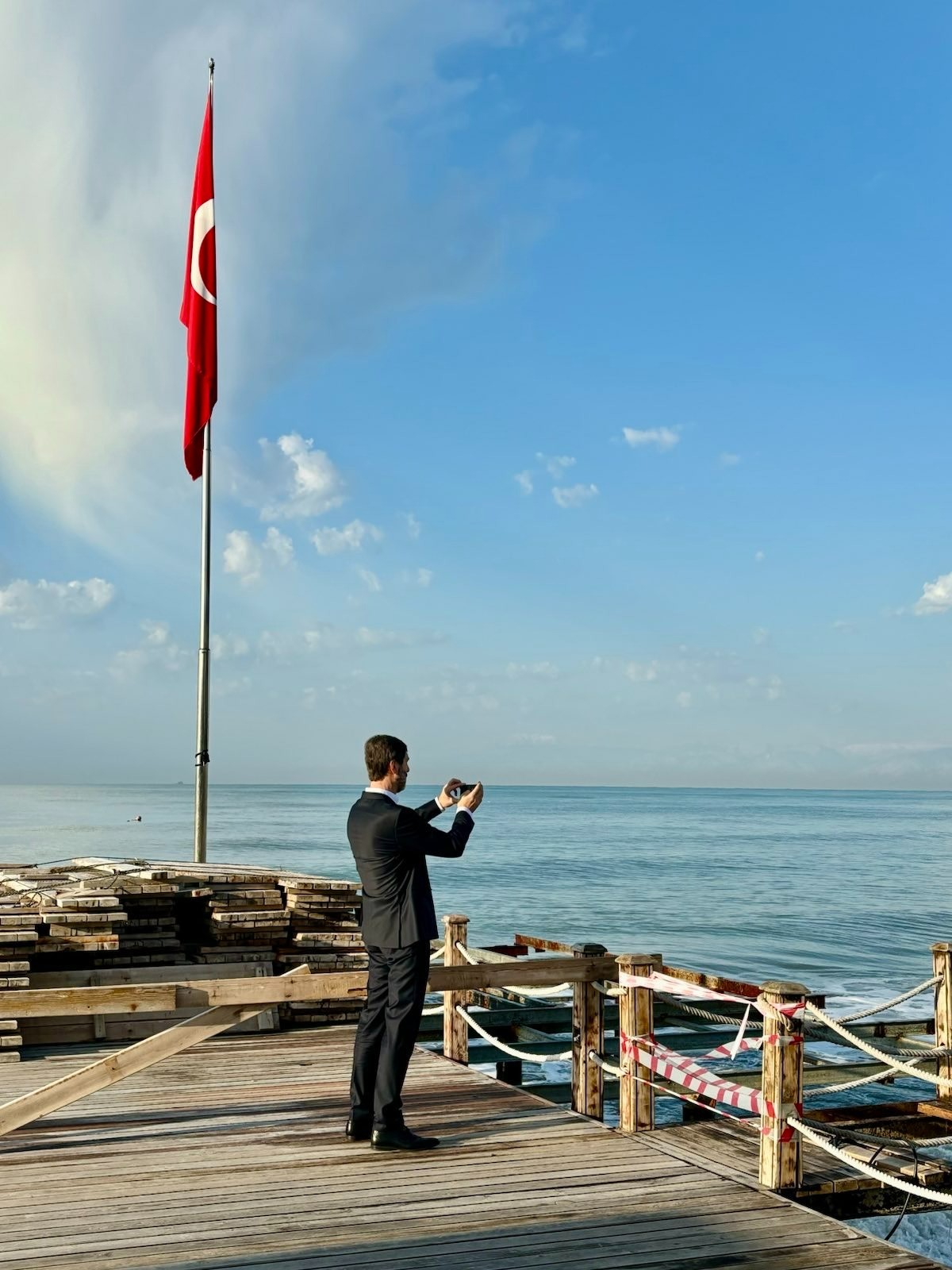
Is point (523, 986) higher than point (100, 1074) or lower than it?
higher

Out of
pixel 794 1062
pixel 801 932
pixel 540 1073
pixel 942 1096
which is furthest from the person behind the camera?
pixel 801 932

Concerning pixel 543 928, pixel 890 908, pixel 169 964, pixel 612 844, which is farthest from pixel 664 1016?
Result: pixel 612 844

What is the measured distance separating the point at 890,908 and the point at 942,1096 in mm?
33730

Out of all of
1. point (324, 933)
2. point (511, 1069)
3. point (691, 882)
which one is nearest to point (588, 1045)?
point (324, 933)

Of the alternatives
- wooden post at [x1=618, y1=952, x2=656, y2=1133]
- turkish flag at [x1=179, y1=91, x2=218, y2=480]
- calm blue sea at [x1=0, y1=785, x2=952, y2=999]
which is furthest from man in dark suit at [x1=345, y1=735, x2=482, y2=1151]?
calm blue sea at [x1=0, y1=785, x2=952, y2=999]

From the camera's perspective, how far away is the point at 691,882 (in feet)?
176

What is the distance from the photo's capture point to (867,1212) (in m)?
7.19

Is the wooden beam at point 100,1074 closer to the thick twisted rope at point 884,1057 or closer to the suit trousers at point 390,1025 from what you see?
the suit trousers at point 390,1025

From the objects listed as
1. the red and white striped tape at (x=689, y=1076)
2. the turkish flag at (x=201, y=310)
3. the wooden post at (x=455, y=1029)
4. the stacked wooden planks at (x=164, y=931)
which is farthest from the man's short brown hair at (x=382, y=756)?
the turkish flag at (x=201, y=310)

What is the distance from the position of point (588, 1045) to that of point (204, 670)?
28.1ft

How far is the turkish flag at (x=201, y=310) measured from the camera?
52.0ft

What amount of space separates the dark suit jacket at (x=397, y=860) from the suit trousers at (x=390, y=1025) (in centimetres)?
11

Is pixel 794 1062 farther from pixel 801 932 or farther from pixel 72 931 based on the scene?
pixel 801 932

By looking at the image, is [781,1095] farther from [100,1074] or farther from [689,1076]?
[100,1074]
